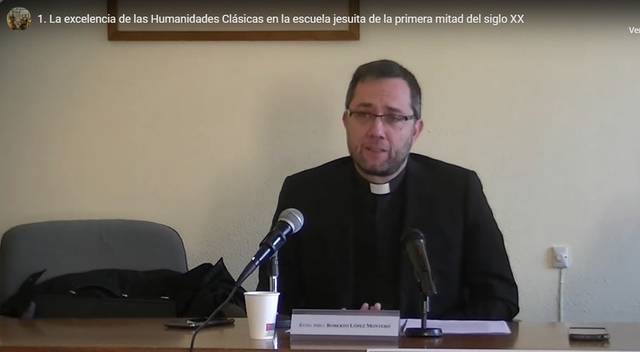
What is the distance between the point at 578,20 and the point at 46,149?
2.01 m

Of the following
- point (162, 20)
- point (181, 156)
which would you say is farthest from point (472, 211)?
point (162, 20)

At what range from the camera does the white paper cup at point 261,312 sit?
193 cm

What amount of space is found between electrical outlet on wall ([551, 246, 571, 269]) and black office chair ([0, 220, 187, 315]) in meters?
1.33

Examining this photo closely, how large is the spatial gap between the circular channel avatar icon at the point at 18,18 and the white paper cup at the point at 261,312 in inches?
71.8

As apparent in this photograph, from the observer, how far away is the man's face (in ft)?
9.16

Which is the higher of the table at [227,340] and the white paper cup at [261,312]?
the white paper cup at [261,312]

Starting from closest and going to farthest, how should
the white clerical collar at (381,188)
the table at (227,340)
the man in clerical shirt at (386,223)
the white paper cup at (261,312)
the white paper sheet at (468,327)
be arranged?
the table at (227,340) → the white paper cup at (261,312) → the white paper sheet at (468,327) → the man in clerical shirt at (386,223) → the white clerical collar at (381,188)

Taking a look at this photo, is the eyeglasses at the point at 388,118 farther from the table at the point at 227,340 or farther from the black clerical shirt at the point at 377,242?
the table at the point at 227,340

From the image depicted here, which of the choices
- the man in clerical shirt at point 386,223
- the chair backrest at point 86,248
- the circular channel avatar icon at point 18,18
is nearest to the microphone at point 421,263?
the man in clerical shirt at point 386,223

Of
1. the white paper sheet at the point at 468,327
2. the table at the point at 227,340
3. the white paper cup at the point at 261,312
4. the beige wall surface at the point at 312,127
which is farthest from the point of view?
the beige wall surface at the point at 312,127

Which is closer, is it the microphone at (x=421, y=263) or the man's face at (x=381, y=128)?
the microphone at (x=421, y=263)

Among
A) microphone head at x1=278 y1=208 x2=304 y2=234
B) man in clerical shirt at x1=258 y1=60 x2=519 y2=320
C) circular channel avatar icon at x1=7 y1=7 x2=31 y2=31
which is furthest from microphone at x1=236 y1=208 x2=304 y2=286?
circular channel avatar icon at x1=7 y1=7 x2=31 y2=31

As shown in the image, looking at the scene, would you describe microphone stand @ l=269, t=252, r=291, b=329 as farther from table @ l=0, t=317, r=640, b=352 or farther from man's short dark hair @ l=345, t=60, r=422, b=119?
man's short dark hair @ l=345, t=60, r=422, b=119

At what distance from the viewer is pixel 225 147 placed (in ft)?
10.7
